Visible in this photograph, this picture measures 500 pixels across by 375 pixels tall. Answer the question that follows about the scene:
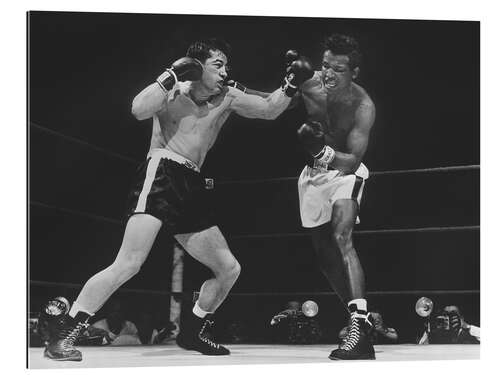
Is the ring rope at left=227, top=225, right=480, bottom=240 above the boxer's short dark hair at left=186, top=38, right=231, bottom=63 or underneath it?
underneath

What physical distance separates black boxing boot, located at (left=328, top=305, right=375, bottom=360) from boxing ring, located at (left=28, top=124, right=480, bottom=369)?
77mm

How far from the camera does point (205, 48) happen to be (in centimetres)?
668

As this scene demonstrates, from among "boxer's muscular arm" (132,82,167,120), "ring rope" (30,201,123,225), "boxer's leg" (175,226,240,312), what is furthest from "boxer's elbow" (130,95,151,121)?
"boxer's leg" (175,226,240,312)

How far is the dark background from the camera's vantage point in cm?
649

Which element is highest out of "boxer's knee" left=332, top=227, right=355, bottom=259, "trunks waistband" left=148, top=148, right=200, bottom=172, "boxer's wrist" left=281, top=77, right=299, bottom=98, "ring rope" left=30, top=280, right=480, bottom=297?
"boxer's wrist" left=281, top=77, right=299, bottom=98

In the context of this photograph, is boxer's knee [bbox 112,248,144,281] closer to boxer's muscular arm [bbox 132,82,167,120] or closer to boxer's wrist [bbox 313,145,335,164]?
boxer's muscular arm [bbox 132,82,167,120]

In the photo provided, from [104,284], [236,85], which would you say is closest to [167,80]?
[236,85]

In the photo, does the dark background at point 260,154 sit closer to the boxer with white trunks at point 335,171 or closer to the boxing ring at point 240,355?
Result: the boxer with white trunks at point 335,171

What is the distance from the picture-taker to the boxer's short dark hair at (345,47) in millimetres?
6852

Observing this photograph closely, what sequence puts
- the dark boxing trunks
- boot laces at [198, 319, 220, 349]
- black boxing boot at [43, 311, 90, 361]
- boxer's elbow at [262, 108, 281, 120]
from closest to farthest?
black boxing boot at [43, 311, 90, 361]
the dark boxing trunks
boot laces at [198, 319, 220, 349]
boxer's elbow at [262, 108, 281, 120]

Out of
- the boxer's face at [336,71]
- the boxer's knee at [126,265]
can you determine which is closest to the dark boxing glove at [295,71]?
the boxer's face at [336,71]

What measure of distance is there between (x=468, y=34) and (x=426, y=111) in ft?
1.90

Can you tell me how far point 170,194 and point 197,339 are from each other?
91 cm

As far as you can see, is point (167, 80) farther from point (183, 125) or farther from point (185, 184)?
point (185, 184)
